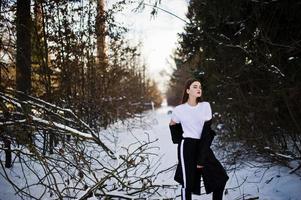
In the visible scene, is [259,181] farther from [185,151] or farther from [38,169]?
[38,169]

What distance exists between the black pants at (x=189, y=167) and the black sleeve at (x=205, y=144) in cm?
11

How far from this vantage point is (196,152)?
4.82 metres

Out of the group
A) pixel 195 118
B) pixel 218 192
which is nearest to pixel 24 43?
pixel 195 118

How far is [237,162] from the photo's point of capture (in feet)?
26.2

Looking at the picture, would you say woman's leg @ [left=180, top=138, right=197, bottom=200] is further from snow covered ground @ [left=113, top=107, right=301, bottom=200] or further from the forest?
snow covered ground @ [left=113, top=107, right=301, bottom=200]

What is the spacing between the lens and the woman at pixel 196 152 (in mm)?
4707

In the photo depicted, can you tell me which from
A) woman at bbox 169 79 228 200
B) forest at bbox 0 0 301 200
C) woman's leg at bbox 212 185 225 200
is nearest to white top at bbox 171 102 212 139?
woman at bbox 169 79 228 200

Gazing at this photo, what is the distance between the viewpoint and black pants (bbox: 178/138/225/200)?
4754 mm

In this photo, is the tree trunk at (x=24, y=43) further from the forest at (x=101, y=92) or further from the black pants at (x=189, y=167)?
the black pants at (x=189, y=167)

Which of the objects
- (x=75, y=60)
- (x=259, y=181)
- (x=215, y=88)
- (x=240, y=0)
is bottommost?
(x=259, y=181)

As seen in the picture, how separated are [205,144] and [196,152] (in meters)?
0.21

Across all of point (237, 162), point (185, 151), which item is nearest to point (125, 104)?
point (237, 162)

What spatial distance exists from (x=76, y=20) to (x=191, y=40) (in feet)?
12.7

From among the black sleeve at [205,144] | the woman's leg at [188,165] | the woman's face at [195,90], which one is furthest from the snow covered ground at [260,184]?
the woman's face at [195,90]
